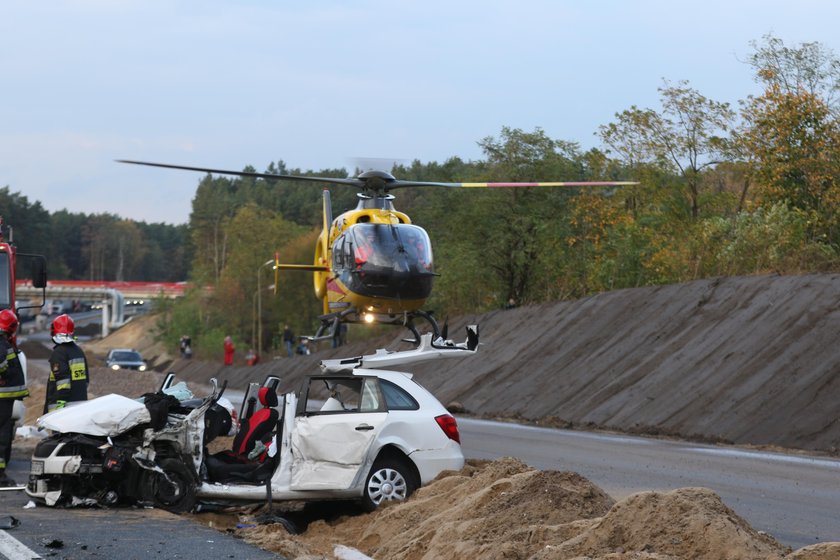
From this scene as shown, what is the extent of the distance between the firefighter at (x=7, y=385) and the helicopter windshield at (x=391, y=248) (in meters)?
8.35

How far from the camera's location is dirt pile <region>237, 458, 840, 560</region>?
7.87m

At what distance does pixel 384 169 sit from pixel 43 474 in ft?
42.8

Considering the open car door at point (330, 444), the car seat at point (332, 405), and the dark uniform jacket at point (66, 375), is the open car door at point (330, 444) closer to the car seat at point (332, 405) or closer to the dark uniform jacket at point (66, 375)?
the car seat at point (332, 405)

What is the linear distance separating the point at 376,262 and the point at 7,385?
8676 mm

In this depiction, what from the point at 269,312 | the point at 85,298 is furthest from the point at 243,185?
the point at 269,312

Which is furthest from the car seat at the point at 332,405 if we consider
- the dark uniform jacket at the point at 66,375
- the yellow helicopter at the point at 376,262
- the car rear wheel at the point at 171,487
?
the yellow helicopter at the point at 376,262

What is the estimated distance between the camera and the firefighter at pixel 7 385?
15.1 meters

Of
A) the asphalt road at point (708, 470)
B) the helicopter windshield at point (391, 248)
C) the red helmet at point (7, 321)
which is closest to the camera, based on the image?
the asphalt road at point (708, 470)

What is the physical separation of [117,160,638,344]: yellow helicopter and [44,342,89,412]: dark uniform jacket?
7364 mm

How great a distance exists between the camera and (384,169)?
24500 mm

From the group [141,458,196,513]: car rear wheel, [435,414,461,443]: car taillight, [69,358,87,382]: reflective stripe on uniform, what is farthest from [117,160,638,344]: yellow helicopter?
[141,458,196,513]: car rear wheel

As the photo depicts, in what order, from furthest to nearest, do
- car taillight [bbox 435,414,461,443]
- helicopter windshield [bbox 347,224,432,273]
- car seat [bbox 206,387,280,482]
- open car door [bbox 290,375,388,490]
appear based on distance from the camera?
1. helicopter windshield [bbox 347,224,432,273]
2. car taillight [bbox 435,414,461,443]
3. car seat [bbox 206,387,280,482]
4. open car door [bbox 290,375,388,490]

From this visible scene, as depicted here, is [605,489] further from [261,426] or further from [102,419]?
[102,419]

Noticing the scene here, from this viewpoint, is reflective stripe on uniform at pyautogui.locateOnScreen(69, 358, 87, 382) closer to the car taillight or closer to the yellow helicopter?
the car taillight
